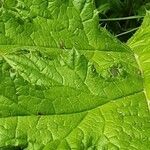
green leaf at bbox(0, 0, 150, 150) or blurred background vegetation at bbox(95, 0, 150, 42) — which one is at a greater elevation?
green leaf at bbox(0, 0, 150, 150)

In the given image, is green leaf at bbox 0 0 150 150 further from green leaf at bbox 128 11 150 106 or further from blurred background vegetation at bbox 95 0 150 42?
blurred background vegetation at bbox 95 0 150 42

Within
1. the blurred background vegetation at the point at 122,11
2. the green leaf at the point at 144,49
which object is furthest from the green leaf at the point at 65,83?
the blurred background vegetation at the point at 122,11

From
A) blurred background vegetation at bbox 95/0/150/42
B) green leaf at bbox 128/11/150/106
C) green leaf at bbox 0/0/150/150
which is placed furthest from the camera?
blurred background vegetation at bbox 95/0/150/42

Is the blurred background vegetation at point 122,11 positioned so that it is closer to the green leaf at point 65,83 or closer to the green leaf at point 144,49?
the green leaf at point 144,49

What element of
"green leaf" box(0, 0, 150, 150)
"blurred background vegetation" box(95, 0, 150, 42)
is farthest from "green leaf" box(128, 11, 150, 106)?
"blurred background vegetation" box(95, 0, 150, 42)

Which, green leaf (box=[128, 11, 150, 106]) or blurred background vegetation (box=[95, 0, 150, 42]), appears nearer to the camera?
green leaf (box=[128, 11, 150, 106])

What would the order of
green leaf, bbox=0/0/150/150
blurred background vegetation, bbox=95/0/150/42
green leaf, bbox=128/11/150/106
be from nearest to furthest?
green leaf, bbox=0/0/150/150 < green leaf, bbox=128/11/150/106 < blurred background vegetation, bbox=95/0/150/42

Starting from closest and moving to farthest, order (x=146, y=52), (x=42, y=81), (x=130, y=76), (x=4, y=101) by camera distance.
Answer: (x=4, y=101)
(x=42, y=81)
(x=130, y=76)
(x=146, y=52)

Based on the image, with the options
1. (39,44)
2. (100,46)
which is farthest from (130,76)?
(39,44)

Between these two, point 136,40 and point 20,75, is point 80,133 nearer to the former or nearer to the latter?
point 20,75
